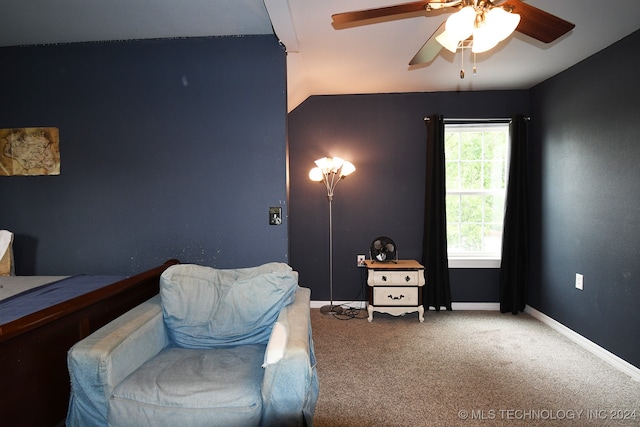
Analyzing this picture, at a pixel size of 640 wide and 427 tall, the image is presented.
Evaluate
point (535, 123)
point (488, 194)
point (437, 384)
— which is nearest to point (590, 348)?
point (437, 384)

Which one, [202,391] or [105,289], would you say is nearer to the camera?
[202,391]

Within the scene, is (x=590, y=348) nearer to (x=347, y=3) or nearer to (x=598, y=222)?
(x=598, y=222)

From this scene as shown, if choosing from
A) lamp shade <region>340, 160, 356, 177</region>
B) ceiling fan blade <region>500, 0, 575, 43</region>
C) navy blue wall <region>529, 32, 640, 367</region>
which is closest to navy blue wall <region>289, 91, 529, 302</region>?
lamp shade <region>340, 160, 356, 177</region>

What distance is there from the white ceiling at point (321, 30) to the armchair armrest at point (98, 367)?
1.95m

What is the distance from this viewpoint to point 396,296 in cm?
345

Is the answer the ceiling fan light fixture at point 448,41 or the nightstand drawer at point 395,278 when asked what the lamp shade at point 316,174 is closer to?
the nightstand drawer at point 395,278

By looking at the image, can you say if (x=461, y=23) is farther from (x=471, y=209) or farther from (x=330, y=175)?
(x=471, y=209)

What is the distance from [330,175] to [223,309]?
2.28 metres

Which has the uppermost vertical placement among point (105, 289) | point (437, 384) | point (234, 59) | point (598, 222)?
point (234, 59)

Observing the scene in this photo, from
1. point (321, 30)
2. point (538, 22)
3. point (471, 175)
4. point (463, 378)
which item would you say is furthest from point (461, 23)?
point (471, 175)

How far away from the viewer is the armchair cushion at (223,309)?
187 cm

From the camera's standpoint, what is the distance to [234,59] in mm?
2609

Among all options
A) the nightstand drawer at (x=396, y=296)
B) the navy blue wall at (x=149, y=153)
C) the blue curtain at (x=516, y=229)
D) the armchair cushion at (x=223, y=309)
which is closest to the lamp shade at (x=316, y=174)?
the navy blue wall at (x=149, y=153)

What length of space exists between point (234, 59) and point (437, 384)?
275cm
